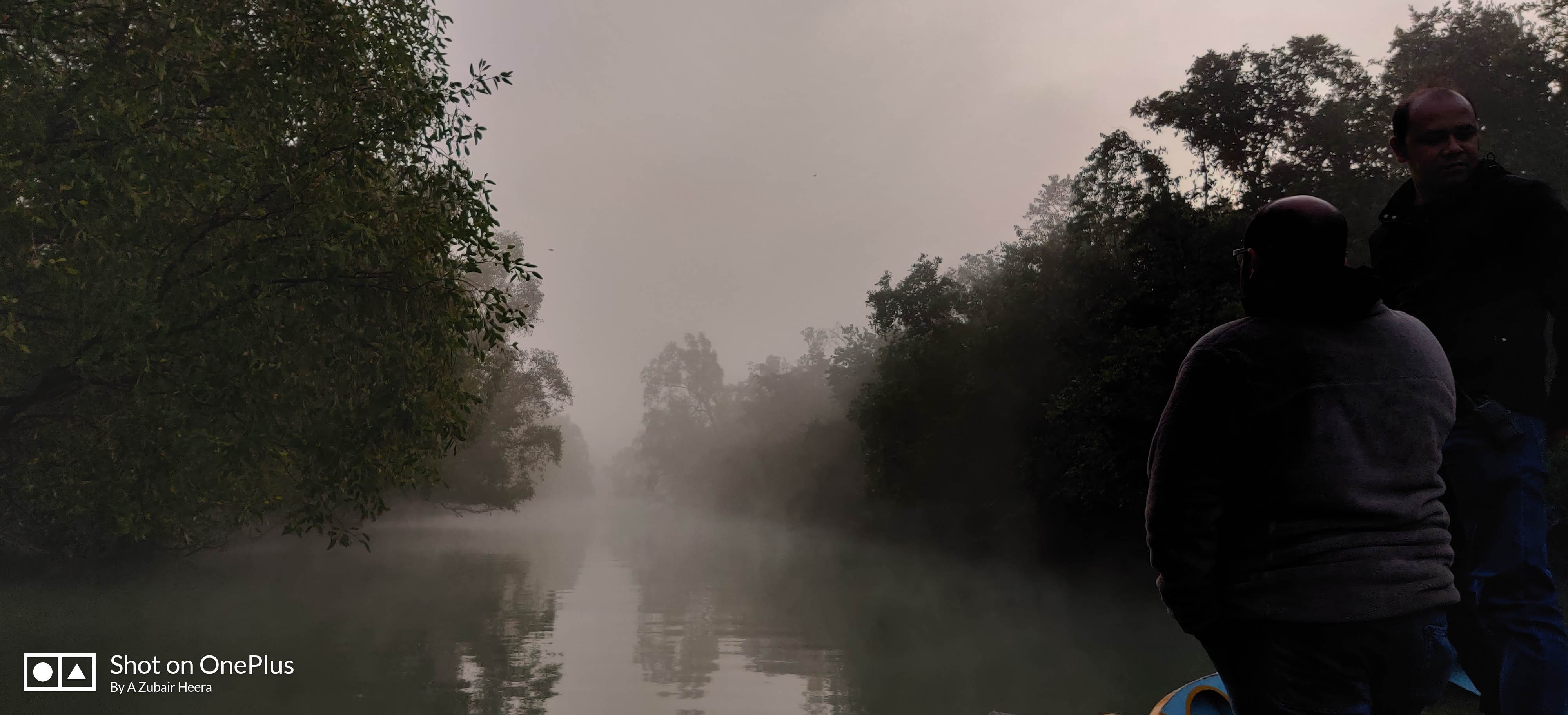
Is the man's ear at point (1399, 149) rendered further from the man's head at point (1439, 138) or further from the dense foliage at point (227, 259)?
the dense foliage at point (227, 259)

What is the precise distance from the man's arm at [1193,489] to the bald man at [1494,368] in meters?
1.21

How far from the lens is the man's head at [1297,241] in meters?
2.55

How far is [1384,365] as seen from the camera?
2.49 metres

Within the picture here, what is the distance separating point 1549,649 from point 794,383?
245ft

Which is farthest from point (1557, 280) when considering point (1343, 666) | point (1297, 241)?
point (1343, 666)

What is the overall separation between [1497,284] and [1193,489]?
197cm

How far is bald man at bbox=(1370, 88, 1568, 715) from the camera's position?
3.23 meters

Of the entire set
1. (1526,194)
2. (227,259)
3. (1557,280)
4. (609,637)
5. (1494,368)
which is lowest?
(609,637)

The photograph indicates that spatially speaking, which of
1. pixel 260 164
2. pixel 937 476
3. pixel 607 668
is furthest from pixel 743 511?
pixel 260 164

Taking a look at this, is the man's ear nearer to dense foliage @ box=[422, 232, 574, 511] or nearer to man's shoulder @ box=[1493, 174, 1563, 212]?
man's shoulder @ box=[1493, 174, 1563, 212]

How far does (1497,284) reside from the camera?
3.50m

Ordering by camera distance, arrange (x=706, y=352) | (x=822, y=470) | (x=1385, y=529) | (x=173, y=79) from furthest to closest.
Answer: (x=706, y=352)
(x=822, y=470)
(x=173, y=79)
(x=1385, y=529)

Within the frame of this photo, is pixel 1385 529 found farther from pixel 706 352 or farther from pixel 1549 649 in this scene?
pixel 706 352

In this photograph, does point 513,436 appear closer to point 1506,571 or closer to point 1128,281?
point 1128,281
